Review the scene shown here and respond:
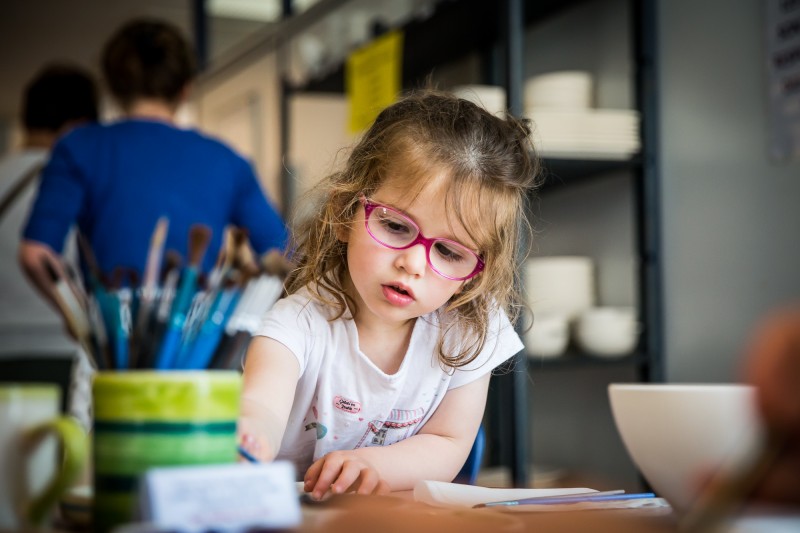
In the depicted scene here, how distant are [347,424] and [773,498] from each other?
85cm

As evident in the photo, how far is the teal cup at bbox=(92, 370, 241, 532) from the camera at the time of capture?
45 cm

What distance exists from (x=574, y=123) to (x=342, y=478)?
1341mm

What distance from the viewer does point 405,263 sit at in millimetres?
1005

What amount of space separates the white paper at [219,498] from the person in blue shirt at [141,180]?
56.0 inches

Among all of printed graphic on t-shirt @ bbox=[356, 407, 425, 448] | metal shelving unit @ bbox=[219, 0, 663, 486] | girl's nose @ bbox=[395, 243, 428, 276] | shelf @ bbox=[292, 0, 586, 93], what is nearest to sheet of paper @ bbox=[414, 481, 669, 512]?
girl's nose @ bbox=[395, 243, 428, 276]

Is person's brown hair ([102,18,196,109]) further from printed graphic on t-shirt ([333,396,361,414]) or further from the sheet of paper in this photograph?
the sheet of paper

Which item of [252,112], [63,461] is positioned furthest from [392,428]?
[252,112]

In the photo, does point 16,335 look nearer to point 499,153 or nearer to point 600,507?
point 499,153

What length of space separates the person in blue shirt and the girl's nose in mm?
877

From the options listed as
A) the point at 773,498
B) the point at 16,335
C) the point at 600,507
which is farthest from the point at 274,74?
the point at 773,498

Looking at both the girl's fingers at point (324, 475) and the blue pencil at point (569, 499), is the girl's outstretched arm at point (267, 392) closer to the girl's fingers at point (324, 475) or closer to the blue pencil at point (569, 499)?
the girl's fingers at point (324, 475)

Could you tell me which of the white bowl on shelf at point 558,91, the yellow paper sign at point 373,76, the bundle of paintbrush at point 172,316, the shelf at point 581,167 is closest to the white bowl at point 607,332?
the shelf at point 581,167

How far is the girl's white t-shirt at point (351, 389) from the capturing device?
3.77ft

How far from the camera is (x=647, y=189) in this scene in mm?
2035
